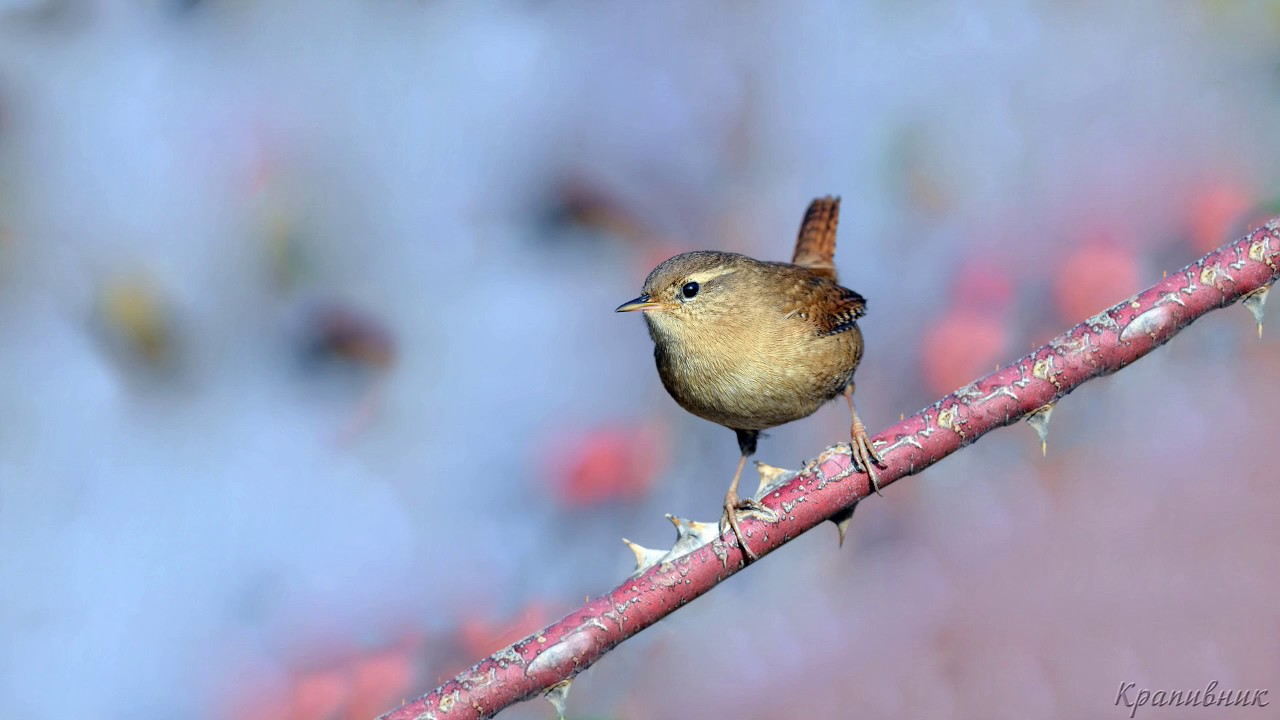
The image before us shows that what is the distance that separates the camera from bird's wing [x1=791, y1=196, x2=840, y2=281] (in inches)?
76.8

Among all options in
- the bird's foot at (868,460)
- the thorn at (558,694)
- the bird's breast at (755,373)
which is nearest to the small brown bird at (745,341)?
the bird's breast at (755,373)

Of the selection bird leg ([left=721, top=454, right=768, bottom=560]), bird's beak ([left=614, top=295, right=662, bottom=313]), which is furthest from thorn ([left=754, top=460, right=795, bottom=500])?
bird's beak ([left=614, top=295, right=662, bottom=313])

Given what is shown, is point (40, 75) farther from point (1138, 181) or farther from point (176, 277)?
point (1138, 181)

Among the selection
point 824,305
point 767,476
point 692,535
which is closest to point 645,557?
point 692,535

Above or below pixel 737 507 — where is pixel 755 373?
above

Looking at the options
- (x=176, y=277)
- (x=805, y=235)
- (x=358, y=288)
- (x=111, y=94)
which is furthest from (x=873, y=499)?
(x=111, y=94)

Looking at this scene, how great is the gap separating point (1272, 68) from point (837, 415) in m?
1.05

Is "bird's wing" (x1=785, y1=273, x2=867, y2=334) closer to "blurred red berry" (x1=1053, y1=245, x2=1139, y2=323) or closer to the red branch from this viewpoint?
"blurred red berry" (x1=1053, y1=245, x2=1139, y2=323)

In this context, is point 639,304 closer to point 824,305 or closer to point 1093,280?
point 824,305

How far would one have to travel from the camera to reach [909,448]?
101cm

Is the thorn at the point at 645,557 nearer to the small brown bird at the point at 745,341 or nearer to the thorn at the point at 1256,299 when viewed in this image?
the small brown bird at the point at 745,341

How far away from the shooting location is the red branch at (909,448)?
91 centimetres

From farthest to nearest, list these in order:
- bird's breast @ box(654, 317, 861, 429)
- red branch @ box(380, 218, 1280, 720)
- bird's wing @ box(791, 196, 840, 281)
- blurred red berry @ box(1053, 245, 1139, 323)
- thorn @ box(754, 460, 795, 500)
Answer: bird's wing @ box(791, 196, 840, 281), blurred red berry @ box(1053, 245, 1139, 323), bird's breast @ box(654, 317, 861, 429), thorn @ box(754, 460, 795, 500), red branch @ box(380, 218, 1280, 720)

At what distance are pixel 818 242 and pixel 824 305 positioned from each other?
415 millimetres
